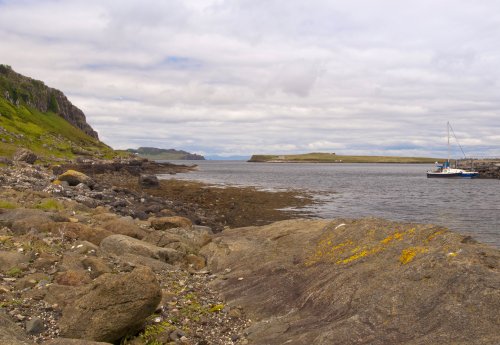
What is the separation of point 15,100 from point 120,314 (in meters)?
189

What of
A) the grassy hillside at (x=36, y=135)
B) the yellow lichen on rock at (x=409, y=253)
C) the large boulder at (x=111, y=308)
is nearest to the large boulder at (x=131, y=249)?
the large boulder at (x=111, y=308)

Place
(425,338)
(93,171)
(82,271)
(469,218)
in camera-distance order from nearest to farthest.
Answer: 1. (425,338)
2. (82,271)
3. (469,218)
4. (93,171)

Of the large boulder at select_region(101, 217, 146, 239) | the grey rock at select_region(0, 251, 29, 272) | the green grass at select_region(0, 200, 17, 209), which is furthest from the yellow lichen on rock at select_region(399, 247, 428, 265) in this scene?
the green grass at select_region(0, 200, 17, 209)

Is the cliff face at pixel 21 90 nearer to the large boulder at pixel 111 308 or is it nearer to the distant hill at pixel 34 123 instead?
the distant hill at pixel 34 123

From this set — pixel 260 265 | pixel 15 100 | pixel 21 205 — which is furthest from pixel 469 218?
pixel 15 100

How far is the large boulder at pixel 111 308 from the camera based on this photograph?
9570 millimetres

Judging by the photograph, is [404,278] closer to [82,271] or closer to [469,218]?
[82,271]

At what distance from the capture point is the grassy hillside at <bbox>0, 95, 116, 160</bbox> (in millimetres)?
100000

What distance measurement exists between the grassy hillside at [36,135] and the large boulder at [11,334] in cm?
7049

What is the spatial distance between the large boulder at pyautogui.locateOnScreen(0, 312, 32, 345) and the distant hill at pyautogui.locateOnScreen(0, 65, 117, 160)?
337ft

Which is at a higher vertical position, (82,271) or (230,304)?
(82,271)

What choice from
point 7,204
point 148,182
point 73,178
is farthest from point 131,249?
point 148,182

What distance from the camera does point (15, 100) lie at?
169 m

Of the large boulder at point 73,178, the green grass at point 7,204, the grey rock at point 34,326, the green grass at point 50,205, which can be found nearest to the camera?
the grey rock at point 34,326
